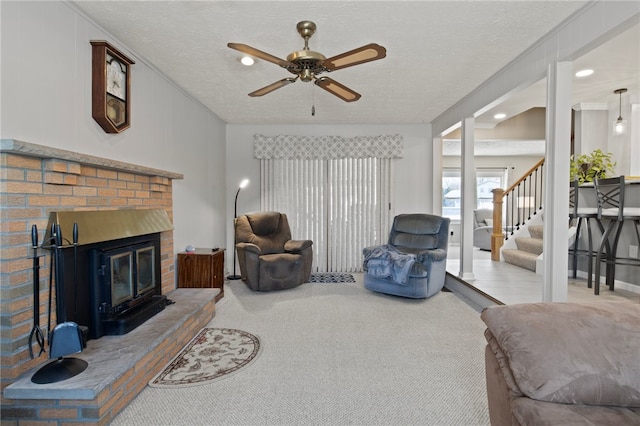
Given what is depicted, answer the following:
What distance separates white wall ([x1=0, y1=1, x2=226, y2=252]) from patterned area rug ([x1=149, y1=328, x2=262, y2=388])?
1346mm

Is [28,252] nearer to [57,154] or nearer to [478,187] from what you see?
[57,154]

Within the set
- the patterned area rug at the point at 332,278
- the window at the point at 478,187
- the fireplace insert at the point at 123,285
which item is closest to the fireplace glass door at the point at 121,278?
the fireplace insert at the point at 123,285

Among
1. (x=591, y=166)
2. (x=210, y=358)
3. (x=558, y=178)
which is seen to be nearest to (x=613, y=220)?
(x=591, y=166)

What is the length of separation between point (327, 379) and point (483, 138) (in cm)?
591

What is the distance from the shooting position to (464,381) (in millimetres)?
2176

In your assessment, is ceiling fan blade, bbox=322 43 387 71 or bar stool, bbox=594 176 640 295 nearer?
ceiling fan blade, bbox=322 43 387 71

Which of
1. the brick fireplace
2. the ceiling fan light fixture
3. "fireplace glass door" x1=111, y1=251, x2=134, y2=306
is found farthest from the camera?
the ceiling fan light fixture

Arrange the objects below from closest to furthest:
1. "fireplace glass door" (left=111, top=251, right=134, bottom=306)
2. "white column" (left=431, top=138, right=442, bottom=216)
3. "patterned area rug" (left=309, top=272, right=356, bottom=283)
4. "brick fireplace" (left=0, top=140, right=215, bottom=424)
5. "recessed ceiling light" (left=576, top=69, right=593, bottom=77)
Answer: "brick fireplace" (left=0, top=140, right=215, bottom=424)
"fireplace glass door" (left=111, top=251, right=134, bottom=306)
"recessed ceiling light" (left=576, top=69, right=593, bottom=77)
"patterned area rug" (left=309, top=272, right=356, bottom=283)
"white column" (left=431, top=138, right=442, bottom=216)

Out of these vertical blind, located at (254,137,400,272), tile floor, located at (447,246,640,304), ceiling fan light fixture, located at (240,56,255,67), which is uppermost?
ceiling fan light fixture, located at (240,56,255,67)

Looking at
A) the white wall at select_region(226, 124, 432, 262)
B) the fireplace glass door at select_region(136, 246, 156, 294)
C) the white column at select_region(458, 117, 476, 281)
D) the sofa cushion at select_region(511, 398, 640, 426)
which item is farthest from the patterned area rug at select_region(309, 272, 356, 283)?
the sofa cushion at select_region(511, 398, 640, 426)

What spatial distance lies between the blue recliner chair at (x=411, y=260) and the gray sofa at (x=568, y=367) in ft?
8.24

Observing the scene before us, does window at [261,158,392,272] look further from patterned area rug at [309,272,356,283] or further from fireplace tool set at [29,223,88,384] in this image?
fireplace tool set at [29,223,88,384]

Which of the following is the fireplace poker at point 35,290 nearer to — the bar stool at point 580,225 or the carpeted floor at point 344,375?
the carpeted floor at point 344,375

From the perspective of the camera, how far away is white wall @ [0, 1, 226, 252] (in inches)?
70.4
